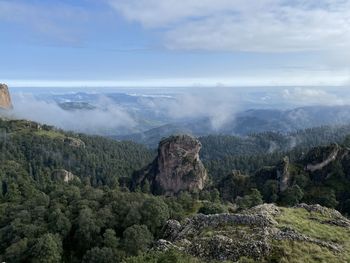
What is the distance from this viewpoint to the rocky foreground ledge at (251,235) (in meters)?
53.4

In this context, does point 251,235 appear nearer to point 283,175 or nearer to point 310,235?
point 310,235

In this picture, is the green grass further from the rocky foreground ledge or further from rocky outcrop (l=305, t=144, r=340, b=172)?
rocky outcrop (l=305, t=144, r=340, b=172)

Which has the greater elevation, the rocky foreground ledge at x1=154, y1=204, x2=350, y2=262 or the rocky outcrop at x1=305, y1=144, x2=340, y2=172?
the rocky foreground ledge at x1=154, y1=204, x2=350, y2=262

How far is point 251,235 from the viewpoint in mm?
57188

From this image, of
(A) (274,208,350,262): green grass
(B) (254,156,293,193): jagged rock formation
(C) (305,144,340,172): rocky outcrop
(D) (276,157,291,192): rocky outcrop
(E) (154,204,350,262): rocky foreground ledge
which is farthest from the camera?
(C) (305,144,340,172): rocky outcrop

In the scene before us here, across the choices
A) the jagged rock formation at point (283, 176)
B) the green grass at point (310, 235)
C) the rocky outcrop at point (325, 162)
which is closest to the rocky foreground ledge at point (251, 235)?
the green grass at point (310, 235)

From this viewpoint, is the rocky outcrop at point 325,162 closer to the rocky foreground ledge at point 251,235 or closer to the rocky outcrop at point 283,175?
the rocky outcrop at point 283,175

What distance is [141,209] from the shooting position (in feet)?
367

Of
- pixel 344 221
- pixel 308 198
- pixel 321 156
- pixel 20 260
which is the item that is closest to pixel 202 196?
pixel 308 198

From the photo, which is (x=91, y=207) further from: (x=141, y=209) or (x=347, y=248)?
(x=347, y=248)

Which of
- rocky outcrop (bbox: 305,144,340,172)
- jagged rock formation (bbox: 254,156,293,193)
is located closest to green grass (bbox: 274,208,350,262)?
jagged rock formation (bbox: 254,156,293,193)

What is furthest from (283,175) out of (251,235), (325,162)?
(251,235)

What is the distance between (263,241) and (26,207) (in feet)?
302

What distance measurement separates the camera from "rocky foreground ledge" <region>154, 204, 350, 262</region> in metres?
53.4
